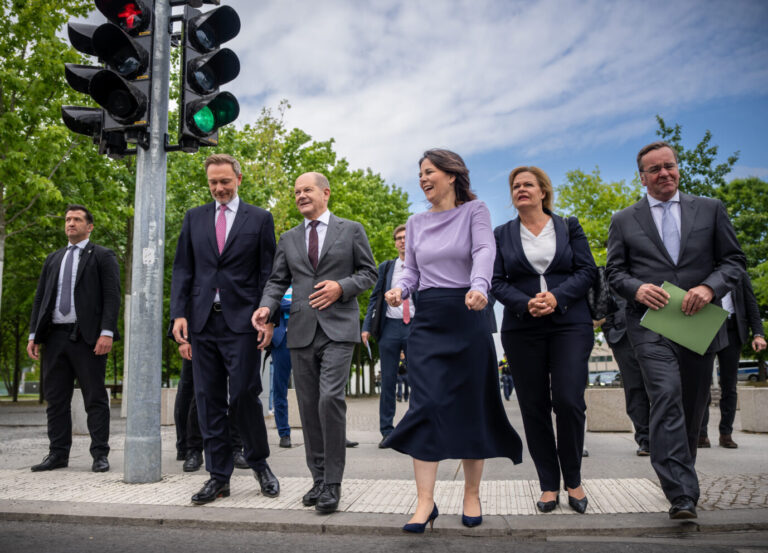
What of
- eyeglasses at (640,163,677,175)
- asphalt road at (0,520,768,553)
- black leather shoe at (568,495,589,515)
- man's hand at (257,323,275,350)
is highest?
eyeglasses at (640,163,677,175)

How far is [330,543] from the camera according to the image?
4.01 meters

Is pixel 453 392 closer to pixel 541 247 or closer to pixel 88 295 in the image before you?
pixel 541 247

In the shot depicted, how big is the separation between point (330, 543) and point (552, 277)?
7.29ft

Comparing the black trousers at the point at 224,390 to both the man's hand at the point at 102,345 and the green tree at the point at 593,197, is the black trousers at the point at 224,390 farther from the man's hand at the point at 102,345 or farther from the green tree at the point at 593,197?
the green tree at the point at 593,197

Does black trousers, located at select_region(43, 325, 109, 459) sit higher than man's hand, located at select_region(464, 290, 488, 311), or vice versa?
man's hand, located at select_region(464, 290, 488, 311)

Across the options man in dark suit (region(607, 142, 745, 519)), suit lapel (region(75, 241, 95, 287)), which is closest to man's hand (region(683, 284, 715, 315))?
man in dark suit (region(607, 142, 745, 519))

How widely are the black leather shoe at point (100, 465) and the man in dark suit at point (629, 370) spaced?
5387mm

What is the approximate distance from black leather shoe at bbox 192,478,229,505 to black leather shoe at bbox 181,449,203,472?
5.15 feet

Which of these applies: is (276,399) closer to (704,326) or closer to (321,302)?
(321,302)

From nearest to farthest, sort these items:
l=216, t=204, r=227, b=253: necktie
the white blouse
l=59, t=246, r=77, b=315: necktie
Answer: the white blouse < l=216, t=204, r=227, b=253: necktie < l=59, t=246, r=77, b=315: necktie

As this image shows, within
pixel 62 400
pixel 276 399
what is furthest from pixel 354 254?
pixel 276 399

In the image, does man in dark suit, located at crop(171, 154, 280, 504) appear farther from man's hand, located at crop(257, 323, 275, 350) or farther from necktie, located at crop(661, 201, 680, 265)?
necktie, located at crop(661, 201, 680, 265)

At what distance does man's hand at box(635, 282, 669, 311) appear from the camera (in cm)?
454

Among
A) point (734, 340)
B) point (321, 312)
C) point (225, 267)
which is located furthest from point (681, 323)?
point (734, 340)
